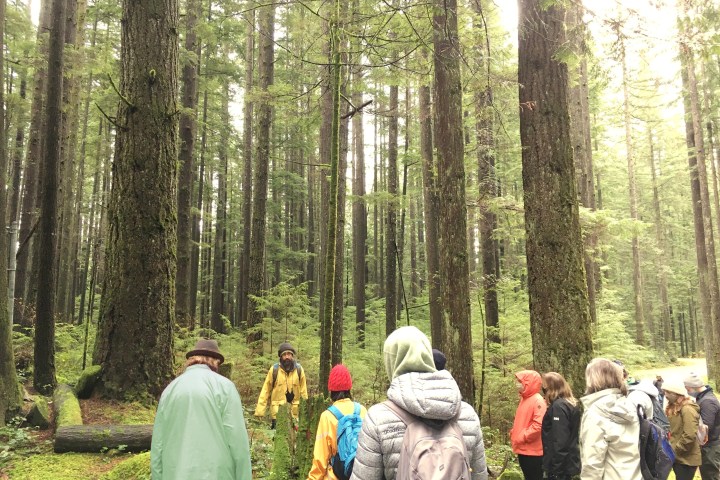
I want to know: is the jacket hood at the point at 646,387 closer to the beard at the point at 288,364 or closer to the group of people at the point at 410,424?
the group of people at the point at 410,424

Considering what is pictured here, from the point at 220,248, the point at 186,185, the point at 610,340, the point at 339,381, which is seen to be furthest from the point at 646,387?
the point at 220,248

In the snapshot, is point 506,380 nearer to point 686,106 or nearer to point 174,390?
point 174,390

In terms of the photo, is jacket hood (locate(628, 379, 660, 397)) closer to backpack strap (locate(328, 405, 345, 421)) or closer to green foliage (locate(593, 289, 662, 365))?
backpack strap (locate(328, 405, 345, 421))

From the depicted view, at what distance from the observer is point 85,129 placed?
27469 millimetres

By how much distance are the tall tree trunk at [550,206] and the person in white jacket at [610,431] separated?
5.88 feet

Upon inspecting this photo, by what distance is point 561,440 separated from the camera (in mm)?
5051

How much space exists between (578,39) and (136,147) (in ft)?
21.2

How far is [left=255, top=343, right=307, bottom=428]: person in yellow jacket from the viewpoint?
7793 mm

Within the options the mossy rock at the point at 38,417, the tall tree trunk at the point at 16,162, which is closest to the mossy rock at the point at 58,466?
the mossy rock at the point at 38,417

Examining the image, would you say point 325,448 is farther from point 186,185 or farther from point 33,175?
point 33,175

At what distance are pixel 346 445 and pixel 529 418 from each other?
3176 millimetres

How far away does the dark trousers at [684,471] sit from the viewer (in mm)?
6266

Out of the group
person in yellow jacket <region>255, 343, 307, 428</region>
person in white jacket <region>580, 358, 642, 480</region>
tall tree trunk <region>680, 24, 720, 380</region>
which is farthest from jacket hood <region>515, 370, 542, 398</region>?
tall tree trunk <region>680, 24, 720, 380</region>

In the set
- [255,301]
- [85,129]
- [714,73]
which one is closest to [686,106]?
[714,73]
